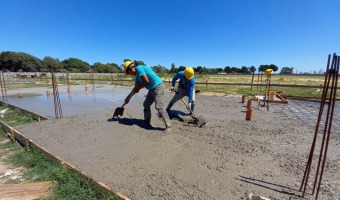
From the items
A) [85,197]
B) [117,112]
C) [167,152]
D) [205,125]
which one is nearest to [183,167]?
[167,152]

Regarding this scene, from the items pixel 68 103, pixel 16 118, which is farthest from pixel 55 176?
pixel 68 103

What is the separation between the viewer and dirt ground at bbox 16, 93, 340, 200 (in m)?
2.44

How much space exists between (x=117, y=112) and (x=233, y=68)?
93.3m

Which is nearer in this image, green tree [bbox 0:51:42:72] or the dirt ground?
the dirt ground

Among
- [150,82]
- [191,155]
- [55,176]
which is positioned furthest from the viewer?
[150,82]

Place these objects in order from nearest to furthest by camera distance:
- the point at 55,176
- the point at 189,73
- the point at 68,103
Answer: the point at 55,176
the point at 189,73
the point at 68,103

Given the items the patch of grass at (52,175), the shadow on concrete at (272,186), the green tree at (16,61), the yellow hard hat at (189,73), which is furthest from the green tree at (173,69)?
the shadow on concrete at (272,186)

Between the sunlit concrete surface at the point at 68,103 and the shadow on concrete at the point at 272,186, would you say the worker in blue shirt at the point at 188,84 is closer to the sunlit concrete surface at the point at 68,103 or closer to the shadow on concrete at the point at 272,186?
the sunlit concrete surface at the point at 68,103

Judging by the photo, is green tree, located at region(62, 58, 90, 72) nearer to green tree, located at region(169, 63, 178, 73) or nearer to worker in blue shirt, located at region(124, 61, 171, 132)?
green tree, located at region(169, 63, 178, 73)

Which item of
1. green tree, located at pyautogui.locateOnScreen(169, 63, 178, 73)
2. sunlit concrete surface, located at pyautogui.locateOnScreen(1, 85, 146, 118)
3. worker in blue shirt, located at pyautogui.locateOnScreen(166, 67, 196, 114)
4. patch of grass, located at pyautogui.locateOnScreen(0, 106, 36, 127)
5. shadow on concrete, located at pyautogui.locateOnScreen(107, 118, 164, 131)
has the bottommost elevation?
patch of grass, located at pyautogui.locateOnScreen(0, 106, 36, 127)

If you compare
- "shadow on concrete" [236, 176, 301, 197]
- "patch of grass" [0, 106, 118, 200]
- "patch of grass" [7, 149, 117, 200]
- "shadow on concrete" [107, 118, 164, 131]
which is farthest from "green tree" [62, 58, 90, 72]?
"shadow on concrete" [236, 176, 301, 197]

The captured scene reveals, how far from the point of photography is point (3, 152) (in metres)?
3.88

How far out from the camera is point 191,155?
10.8 ft

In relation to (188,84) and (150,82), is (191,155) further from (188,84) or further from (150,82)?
(188,84)
